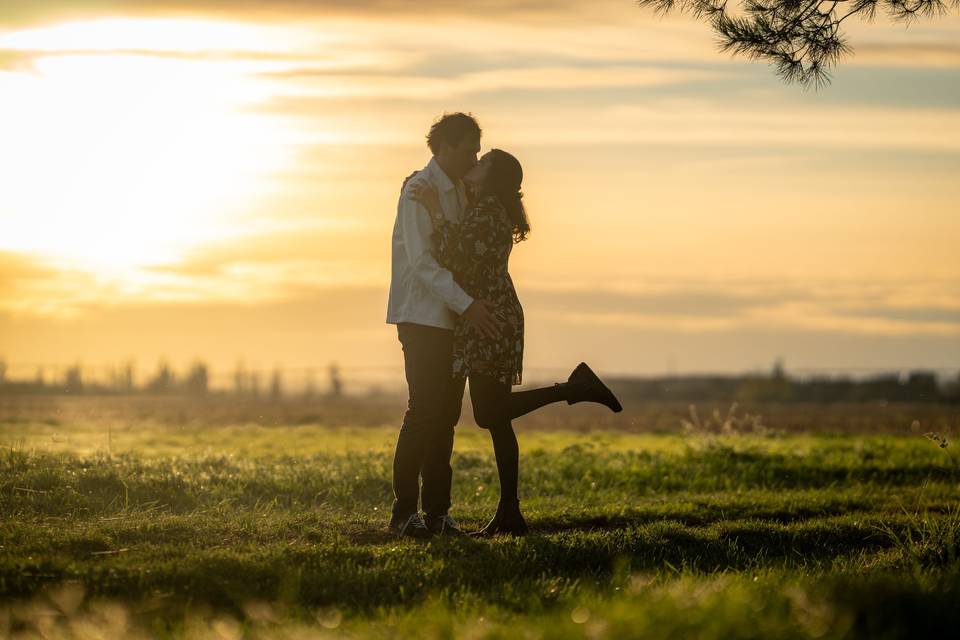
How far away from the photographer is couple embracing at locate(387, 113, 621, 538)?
A: 7.66 metres

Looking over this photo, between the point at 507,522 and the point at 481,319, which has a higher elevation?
the point at 481,319

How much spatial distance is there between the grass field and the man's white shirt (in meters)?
1.50

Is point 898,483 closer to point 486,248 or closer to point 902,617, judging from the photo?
point 486,248

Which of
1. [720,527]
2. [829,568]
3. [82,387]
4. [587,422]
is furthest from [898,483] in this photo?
[82,387]

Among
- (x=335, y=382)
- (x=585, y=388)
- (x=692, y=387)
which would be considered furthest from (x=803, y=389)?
(x=585, y=388)

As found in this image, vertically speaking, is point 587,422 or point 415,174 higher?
point 415,174

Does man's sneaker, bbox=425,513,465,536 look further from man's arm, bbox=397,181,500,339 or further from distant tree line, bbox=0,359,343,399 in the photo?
distant tree line, bbox=0,359,343,399

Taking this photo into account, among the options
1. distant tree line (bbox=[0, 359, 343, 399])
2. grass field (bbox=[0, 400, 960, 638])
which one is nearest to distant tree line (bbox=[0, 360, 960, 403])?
distant tree line (bbox=[0, 359, 343, 399])

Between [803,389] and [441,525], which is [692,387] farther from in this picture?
[441,525]

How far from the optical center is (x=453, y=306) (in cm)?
749

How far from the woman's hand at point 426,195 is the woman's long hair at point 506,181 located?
0.33 metres

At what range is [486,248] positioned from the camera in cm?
772

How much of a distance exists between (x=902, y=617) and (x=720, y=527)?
3.91m

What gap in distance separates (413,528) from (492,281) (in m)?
1.76
